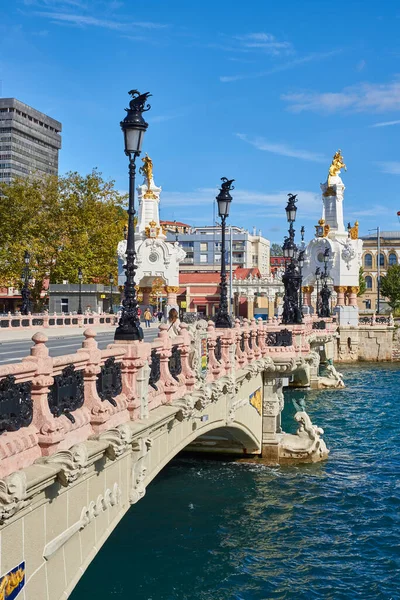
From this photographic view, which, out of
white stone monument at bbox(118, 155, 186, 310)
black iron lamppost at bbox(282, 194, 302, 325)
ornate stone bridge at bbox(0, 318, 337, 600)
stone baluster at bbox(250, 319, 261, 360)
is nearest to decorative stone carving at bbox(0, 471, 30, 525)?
ornate stone bridge at bbox(0, 318, 337, 600)

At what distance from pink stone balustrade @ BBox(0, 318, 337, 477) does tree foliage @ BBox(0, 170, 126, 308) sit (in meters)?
43.1

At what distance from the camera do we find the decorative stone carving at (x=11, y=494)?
227 inches

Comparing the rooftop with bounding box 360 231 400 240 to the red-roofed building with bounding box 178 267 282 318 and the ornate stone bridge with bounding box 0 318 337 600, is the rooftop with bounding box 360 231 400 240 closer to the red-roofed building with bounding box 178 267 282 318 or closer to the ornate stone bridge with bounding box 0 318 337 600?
the red-roofed building with bounding box 178 267 282 318

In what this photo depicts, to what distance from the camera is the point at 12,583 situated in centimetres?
621

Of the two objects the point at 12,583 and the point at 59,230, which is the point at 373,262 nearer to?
the point at 59,230

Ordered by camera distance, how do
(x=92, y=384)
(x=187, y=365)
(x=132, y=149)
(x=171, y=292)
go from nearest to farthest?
(x=92, y=384)
(x=132, y=149)
(x=187, y=365)
(x=171, y=292)

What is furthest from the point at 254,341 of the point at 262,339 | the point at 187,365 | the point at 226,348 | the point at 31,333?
the point at 31,333

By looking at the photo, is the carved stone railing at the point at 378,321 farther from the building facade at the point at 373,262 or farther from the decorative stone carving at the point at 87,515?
the decorative stone carving at the point at 87,515

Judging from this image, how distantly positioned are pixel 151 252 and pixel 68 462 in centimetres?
5228

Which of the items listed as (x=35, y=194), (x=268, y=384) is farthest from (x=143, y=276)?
(x=268, y=384)

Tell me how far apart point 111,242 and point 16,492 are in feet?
178

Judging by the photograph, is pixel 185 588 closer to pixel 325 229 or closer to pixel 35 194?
pixel 35 194

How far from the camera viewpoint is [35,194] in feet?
192

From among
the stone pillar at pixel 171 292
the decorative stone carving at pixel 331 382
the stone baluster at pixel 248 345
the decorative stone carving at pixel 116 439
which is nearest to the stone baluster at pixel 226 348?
the stone baluster at pixel 248 345
